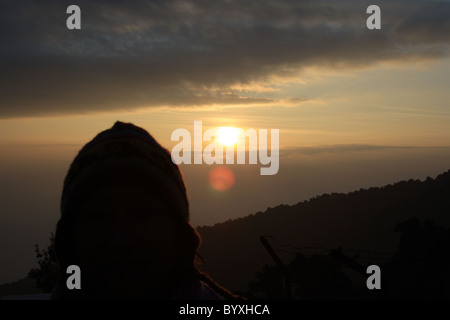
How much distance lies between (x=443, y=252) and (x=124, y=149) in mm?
31946

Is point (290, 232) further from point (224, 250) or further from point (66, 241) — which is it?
point (66, 241)

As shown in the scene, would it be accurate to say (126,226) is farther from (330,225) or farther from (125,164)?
(330,225)

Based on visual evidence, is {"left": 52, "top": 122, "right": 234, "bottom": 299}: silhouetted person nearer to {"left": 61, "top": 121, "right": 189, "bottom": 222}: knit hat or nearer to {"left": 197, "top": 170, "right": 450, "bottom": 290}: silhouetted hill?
{"left": 61, "top": 121, "right": 189, "bottom": 222}: knit hat

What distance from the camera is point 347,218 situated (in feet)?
291

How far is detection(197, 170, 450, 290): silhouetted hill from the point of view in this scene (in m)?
77.1

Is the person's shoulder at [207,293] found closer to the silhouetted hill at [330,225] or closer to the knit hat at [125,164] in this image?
the knit hat at [125,164]

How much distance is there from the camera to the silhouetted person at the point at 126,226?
278 cm

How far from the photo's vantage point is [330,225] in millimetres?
88188

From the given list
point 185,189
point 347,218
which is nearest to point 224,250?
point 347,218

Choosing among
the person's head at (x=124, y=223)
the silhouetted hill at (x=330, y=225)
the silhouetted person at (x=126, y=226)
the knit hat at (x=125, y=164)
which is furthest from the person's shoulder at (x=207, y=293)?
the silhouetted hill at (x=330, y=225)

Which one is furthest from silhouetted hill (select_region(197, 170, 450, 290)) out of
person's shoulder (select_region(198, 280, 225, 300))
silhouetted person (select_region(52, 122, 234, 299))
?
Answer: silhouetted person (select_region(52, 122, 234, 299))

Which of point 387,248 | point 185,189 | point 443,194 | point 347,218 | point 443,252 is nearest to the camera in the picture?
point 185,189

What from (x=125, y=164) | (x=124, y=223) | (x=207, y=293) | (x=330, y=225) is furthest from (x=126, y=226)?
(x=330, y=225)

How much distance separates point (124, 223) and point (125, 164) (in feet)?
1.28
